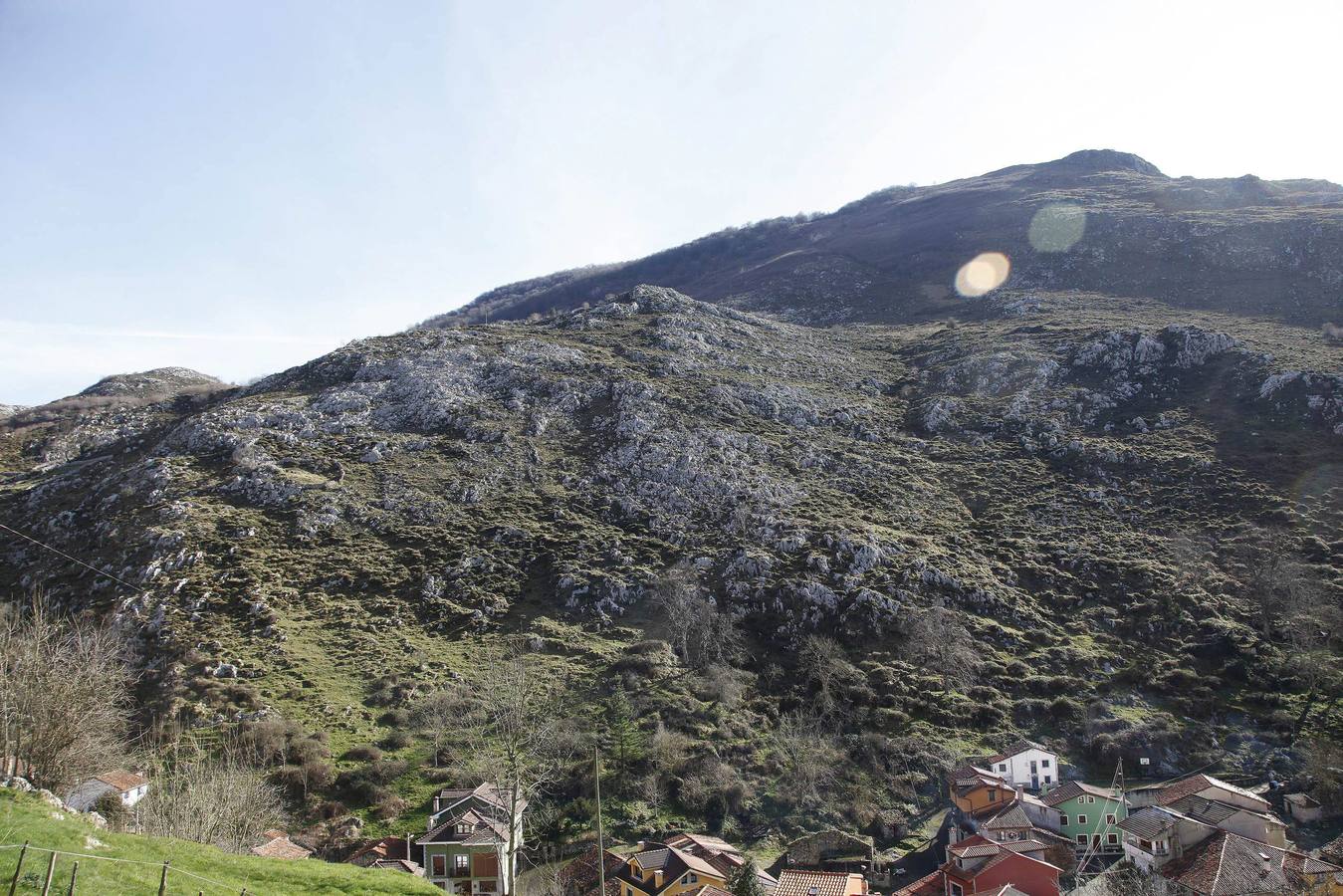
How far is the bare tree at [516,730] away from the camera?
3209 centimetres

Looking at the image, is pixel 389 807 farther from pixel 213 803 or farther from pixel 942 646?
pixel 942 646

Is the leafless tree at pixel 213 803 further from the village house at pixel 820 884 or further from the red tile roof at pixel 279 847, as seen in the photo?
the village house at pixel 820 884

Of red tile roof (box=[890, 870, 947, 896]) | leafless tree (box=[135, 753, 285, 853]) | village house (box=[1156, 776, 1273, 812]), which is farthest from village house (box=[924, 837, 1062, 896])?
leafless tree (box=[135, 753, 285, 853])

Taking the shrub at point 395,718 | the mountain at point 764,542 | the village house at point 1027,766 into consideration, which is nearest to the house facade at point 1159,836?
the village house at point 1027,766

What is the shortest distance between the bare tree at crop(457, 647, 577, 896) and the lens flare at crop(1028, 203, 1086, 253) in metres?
114

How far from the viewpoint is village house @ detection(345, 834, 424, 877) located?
32.4m

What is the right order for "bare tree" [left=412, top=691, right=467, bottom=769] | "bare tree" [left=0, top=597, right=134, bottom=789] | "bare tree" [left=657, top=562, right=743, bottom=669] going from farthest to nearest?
"bare tree" [left=657, top=562, right=743, bottom=669] → "bare tree" [left=412, top=691, right=467, bottom=769] → "bare tree" [left=0, top=597, right=134, bottom=789]

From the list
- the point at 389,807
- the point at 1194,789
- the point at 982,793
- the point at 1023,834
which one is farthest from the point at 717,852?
the point at 1194,789

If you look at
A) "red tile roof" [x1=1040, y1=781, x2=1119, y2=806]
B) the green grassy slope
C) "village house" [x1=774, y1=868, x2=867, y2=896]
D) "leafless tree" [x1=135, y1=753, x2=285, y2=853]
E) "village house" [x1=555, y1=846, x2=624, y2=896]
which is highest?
the green grassy slope

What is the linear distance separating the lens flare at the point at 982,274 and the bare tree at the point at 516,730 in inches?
3852

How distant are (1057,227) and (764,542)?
104 meters

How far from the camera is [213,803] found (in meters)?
29.6

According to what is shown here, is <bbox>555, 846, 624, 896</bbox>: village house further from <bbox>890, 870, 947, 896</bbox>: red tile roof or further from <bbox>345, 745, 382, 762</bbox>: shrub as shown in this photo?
<bbox>345, 745, 382, 762</bbox>: shrub

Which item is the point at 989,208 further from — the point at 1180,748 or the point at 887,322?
the point at 1180,748
